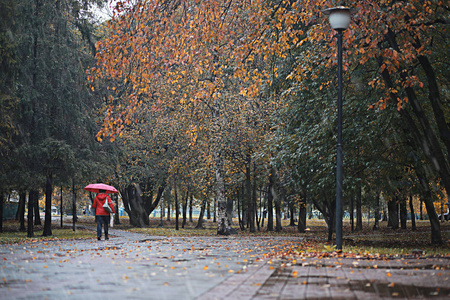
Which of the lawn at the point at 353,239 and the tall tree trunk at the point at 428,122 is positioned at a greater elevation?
the tall tree trunk at the point at 428,122

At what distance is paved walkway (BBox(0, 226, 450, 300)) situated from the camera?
618 cm

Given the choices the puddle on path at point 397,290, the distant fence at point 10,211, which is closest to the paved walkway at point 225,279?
the puddle on path at point 397,290

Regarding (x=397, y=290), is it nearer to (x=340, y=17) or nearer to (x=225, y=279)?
(x=225, y=279)

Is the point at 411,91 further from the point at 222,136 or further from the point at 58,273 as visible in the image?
the point at 222,136

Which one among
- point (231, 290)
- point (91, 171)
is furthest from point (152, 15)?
point (91, 171)

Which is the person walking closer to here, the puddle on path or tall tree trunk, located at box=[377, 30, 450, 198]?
tall tree trunk, located at box=[377, 30, 450, 198]

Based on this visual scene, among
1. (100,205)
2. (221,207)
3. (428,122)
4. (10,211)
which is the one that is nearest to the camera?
(428,122)

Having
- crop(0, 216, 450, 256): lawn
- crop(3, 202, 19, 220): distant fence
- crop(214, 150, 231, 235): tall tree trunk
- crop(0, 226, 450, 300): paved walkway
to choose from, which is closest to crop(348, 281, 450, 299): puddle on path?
crop(0, 226, 450, 300): paved walkway

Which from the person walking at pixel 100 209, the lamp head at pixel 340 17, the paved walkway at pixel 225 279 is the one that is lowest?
the paved walkway at pixel 225 279

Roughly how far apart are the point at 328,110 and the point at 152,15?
7.33 meters

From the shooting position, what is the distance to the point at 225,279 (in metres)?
7.49

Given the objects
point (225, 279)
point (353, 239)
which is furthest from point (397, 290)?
point (353, 239)

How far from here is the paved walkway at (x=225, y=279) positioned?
6.18m

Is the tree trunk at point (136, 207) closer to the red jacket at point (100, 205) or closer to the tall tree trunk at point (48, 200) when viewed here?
the tall tree trunk at point (48, 200)
